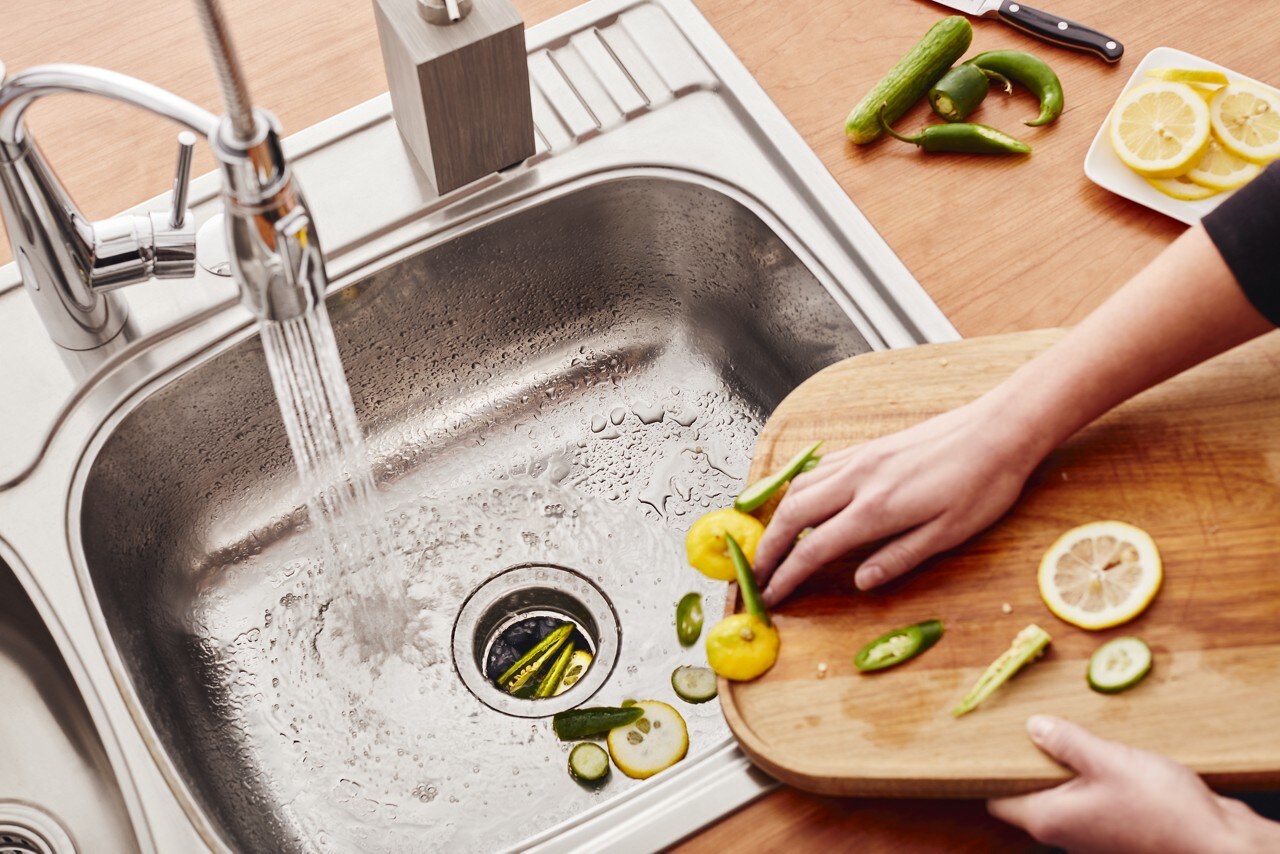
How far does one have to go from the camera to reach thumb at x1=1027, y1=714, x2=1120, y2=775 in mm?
774

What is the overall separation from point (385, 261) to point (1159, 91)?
0.81 meters

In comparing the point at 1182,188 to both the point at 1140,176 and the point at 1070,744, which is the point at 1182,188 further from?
the point at 1070,744

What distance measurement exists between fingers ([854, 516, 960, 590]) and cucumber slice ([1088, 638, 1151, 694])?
142mm

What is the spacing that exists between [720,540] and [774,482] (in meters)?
0.07

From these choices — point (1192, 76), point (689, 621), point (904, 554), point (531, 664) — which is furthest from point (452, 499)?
point (1192, 76)

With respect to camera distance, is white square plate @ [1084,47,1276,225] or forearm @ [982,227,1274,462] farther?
white square plate @ [1084,47,1276,225]

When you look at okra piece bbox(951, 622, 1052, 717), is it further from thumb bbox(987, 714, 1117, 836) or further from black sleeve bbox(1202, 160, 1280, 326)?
black sleeve bbox(1202, 160, 1280, 326)

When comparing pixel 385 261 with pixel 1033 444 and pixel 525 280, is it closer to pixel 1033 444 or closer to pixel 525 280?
pixel 525 280

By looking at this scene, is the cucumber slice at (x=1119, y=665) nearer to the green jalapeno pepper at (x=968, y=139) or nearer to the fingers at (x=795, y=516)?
the fingers at (x=795, y=516)

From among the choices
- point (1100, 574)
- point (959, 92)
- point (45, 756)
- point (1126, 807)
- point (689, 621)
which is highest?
point (959, 92)

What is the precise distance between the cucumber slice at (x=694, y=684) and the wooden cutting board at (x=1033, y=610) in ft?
0.67

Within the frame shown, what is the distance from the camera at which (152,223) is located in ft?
3.06

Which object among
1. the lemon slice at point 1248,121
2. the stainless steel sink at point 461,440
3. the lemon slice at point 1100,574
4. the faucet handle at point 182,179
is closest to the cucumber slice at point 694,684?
the stainless steel sink at point 461,440

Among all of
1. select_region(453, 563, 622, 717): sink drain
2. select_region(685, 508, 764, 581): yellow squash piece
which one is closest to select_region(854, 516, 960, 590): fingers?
select_region(685, 508, 764, 581): yellow squash piece
